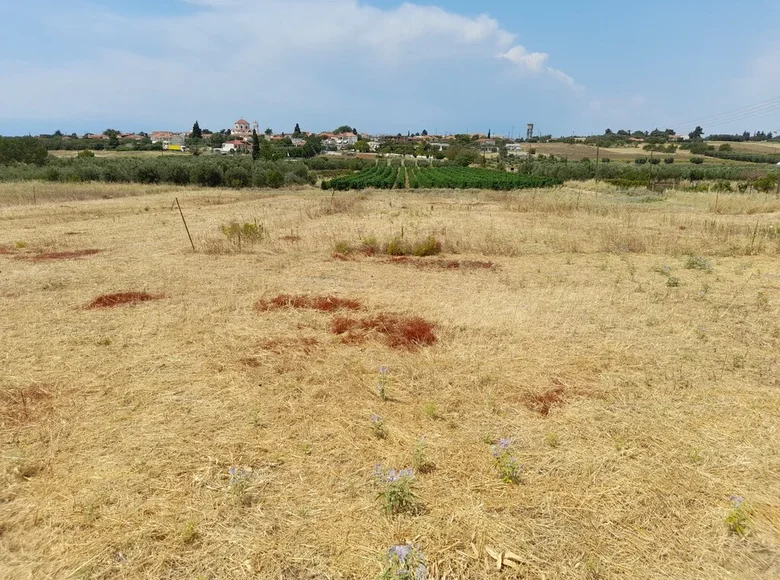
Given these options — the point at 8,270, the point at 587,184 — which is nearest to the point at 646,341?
the point at 8,270

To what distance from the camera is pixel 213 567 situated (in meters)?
2.71

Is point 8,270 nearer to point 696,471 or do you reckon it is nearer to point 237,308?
point 237,308

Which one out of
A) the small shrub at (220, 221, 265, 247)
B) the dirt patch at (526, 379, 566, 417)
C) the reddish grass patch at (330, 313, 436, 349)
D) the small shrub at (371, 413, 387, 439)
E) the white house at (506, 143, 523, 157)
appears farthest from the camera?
the white house at (506, 143, 523, 157)

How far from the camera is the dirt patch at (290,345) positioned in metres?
5.72

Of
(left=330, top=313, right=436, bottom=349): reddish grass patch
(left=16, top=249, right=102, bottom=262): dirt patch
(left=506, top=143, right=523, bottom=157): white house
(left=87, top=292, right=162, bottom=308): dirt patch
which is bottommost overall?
(left=330, top=313, right=436, bottom=349): reddish grass patch

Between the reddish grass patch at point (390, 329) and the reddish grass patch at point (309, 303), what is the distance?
0.49 metres

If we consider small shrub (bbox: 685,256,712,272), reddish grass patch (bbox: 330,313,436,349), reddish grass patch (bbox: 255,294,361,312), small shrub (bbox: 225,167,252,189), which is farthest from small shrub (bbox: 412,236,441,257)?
small shrub (bbox: 225,167,252,189)

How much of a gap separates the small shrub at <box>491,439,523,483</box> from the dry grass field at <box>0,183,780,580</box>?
0.28 ft

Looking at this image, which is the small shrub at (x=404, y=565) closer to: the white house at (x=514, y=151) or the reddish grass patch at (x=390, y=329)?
the reddish grass patch at (x=390, y=329)

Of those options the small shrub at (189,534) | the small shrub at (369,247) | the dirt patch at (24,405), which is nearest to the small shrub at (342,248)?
the small shrub at (369,247)

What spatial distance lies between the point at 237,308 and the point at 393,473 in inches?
188

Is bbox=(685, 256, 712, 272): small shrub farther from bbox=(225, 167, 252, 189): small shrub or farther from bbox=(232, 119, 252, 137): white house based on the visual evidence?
bbox=(232, 119, 252, 137): white house

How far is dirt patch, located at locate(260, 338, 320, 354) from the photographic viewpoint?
5.72 metres

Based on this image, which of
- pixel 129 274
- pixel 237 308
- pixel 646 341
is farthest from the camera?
pixel 129 274
